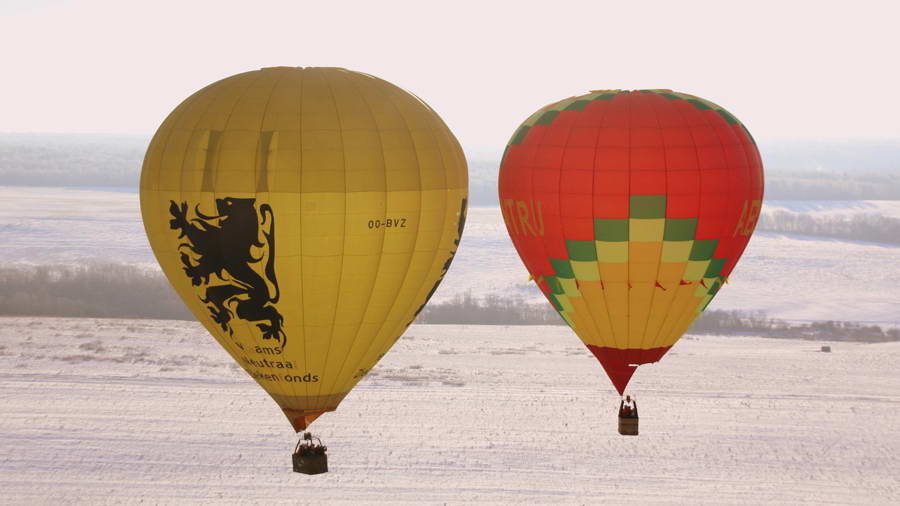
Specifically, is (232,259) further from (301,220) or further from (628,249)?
(628,249)

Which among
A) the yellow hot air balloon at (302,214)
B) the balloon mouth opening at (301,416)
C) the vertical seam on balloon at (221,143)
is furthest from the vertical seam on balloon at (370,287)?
the vertical seam on balloon at (221,143)

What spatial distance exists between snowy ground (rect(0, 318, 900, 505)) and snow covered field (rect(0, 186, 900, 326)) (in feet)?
75.9

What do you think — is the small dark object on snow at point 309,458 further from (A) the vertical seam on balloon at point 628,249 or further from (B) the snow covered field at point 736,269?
(B) the snow covered field at point 736,269

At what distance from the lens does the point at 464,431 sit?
127 feet

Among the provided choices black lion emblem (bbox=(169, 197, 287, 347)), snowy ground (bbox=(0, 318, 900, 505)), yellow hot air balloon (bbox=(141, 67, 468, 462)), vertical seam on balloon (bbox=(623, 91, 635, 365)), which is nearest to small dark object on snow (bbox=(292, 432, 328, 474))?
yellow hot air balloon (bbox=(141, 67, 468, 462))

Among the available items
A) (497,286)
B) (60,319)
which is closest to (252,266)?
(60,319)

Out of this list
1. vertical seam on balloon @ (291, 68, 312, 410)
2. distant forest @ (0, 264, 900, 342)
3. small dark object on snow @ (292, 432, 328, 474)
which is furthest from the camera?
distant forest @ (0, 264, 900, 342)

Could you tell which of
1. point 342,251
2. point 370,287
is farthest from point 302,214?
point 370,287

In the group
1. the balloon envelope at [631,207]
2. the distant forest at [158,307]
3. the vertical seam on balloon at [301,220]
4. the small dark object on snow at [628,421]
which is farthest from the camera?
the distant forest at [158,307]

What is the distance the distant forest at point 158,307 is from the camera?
214ft

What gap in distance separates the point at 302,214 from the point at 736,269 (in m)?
71.6

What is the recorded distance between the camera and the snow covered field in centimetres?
7662

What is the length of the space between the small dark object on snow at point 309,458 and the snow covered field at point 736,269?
175 feet

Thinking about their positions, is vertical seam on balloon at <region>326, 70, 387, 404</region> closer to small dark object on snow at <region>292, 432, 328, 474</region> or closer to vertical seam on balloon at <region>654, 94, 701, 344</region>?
small dark object on snow at <region>292, 432, 328, 474</region>
